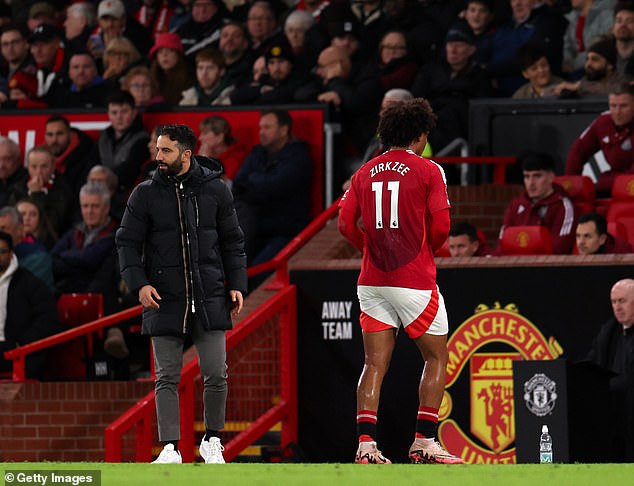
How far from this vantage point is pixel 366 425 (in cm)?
905

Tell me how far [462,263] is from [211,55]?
467 centimetres

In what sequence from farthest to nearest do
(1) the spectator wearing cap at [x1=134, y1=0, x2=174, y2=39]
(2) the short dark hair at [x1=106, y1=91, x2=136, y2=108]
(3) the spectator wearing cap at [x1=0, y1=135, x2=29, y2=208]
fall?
(1) the spectator wearing cap at [x1=134, y1=0, x2=174, y2=39]
(3) the spectator wearing cap at [x1=0, y1=135, x2=29, y2=208]
(2) the short dark hair at [x1=106, y1=91, x2=136, y2=108]

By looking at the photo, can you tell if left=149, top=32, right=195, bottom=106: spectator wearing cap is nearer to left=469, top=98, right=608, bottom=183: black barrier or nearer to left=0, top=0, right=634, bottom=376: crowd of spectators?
left=0, top=0, right=634, bottom=376: crowd of spectators

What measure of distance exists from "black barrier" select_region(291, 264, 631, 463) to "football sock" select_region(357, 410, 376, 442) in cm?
336

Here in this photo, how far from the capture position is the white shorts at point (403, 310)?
29.5 ft

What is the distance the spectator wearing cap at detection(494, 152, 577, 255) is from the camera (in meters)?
12.9

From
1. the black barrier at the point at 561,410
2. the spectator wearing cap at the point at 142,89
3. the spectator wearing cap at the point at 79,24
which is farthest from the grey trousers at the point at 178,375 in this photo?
the spectator wearing cap at the point at 79,24

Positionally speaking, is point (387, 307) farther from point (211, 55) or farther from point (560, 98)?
point (211, 55)

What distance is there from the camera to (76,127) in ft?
53.2

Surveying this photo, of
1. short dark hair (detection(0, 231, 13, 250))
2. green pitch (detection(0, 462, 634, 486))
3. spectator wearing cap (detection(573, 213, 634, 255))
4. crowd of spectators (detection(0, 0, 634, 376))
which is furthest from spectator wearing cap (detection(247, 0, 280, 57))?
green pitch (detection(0, 462, 634, 486))

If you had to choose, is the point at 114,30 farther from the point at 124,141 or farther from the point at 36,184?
the point at 36,184

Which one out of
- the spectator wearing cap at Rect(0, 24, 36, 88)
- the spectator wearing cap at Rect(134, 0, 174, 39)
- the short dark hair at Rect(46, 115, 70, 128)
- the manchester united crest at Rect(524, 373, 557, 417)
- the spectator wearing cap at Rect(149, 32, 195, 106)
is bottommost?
the manchester united crest at Rect(524, 373, 557, 417)

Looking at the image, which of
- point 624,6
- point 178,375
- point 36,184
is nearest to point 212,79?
point 36,184

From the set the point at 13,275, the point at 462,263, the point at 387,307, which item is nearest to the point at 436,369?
the point at 387,307
